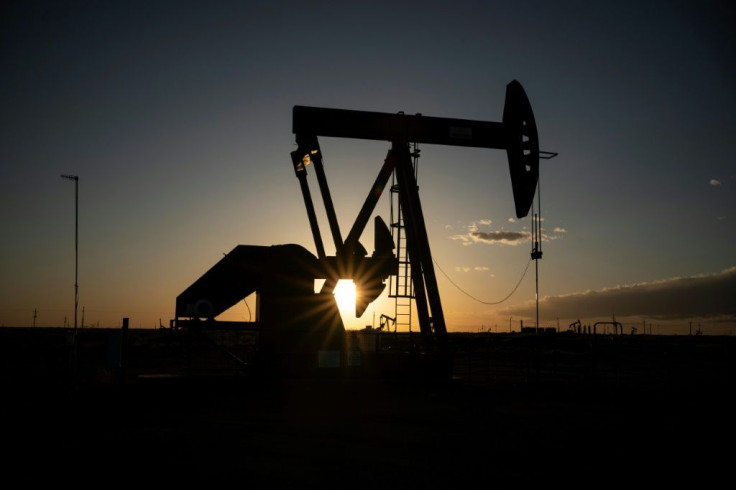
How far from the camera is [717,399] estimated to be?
11.9 meters

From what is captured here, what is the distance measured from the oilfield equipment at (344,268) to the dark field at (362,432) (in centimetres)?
47

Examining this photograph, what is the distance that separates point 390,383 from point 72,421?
6.01 m

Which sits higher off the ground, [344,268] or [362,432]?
[344,268]

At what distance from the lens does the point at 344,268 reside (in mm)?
13047

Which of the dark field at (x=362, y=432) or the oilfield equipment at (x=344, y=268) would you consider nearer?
the dark field at (x=362, y=432)

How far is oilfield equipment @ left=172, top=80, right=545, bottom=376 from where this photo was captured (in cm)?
1234

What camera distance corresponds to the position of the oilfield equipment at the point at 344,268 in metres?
12.3

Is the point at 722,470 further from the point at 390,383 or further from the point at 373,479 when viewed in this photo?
the point at 390,383

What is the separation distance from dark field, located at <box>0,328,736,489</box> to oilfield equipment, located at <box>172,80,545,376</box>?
1.53 feet

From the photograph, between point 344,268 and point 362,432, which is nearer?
point 362,432

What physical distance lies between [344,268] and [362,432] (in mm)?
5620

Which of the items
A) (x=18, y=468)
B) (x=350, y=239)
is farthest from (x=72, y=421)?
(x=350, y=239)

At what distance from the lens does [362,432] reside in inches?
307

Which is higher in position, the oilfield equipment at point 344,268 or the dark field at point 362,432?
the oilfield equipment at point 344,268
